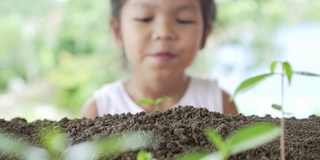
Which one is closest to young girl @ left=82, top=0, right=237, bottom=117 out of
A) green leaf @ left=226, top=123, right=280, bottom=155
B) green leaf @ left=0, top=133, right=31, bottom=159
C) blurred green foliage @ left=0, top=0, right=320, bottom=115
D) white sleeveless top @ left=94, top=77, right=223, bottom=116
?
white sleeveless top @ left=94, top=77, right=223, bottom=116

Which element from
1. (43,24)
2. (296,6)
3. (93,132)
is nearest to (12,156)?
(93,132)

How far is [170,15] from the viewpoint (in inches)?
61.1

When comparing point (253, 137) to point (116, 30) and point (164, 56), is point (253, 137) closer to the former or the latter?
point (164, 56)

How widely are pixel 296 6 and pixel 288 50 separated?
0.29m

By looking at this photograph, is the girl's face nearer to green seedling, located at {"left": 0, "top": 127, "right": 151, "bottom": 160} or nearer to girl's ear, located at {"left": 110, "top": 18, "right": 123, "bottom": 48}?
girl's ear, located at {"left": 110, "top": 18, "right": 123, "bottom": 48}

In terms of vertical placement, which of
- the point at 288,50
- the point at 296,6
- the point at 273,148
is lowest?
the point at 273,148

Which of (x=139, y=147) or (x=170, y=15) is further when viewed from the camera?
(x=170, y=15)

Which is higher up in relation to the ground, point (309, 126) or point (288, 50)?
point (288, 50)

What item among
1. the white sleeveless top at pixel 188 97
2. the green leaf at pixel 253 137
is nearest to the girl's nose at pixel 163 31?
the white sleeveless top at pixel 188 97

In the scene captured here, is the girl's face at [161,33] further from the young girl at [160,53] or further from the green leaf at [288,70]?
the green leaf at [288,70]

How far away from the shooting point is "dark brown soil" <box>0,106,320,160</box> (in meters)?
0.58

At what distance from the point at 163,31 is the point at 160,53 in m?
0.09

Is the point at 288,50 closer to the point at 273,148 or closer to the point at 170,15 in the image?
the point at 170,15

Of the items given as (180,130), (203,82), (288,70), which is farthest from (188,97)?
(288,70)
